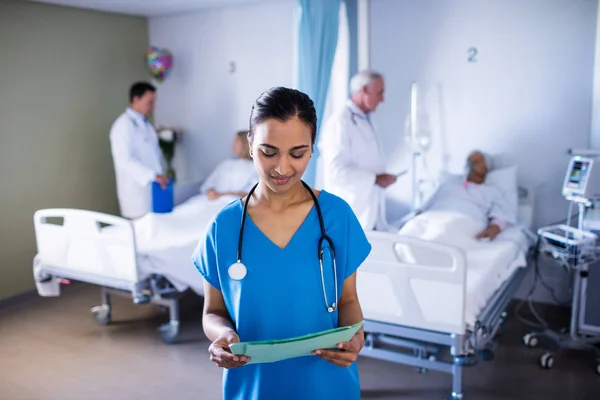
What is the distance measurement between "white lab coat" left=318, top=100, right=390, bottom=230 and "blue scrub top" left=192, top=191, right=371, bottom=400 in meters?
2.14

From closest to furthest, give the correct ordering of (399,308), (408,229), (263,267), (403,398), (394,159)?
(263,267)
(399,308)
(403,398)
(408,229)
(394,159)

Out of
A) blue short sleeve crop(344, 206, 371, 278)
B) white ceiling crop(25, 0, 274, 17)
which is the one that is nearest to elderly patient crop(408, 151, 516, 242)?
blue short sleeve crop(344, 206, 371, 278)

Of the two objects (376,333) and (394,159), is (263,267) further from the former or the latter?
(394,159)

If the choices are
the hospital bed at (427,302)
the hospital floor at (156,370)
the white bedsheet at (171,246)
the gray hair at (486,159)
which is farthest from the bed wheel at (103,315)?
the gray hair at (486,159)

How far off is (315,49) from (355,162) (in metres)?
0.72

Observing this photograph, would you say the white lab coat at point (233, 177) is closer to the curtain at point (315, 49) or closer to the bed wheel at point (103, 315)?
the curtain at point (315, 49)

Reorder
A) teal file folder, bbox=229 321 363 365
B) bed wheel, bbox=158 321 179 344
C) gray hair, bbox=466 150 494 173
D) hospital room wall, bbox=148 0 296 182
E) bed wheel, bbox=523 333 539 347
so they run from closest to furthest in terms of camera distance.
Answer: teal file folder, bbox=229 321 363 365 < bed wheel, bbox=523 333 539 347 < bed wheel, bbox=158 321 179 344 < gray hair, bbox=466 150 494 173 < hospital room wall, bbox=148 0 296 182

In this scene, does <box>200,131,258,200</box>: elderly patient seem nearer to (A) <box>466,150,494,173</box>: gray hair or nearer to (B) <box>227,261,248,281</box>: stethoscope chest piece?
(A) <box>466,150,494,173</box>: gray hair

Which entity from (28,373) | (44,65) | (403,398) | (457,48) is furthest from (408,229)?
(44,65)

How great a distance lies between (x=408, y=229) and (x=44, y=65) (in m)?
3.03

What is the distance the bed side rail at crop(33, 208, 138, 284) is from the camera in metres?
3.19

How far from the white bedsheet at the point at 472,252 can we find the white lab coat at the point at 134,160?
Result: 6.37 ft

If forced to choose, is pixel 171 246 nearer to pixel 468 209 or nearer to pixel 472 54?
pixel 468 209

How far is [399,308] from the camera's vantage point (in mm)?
2580
